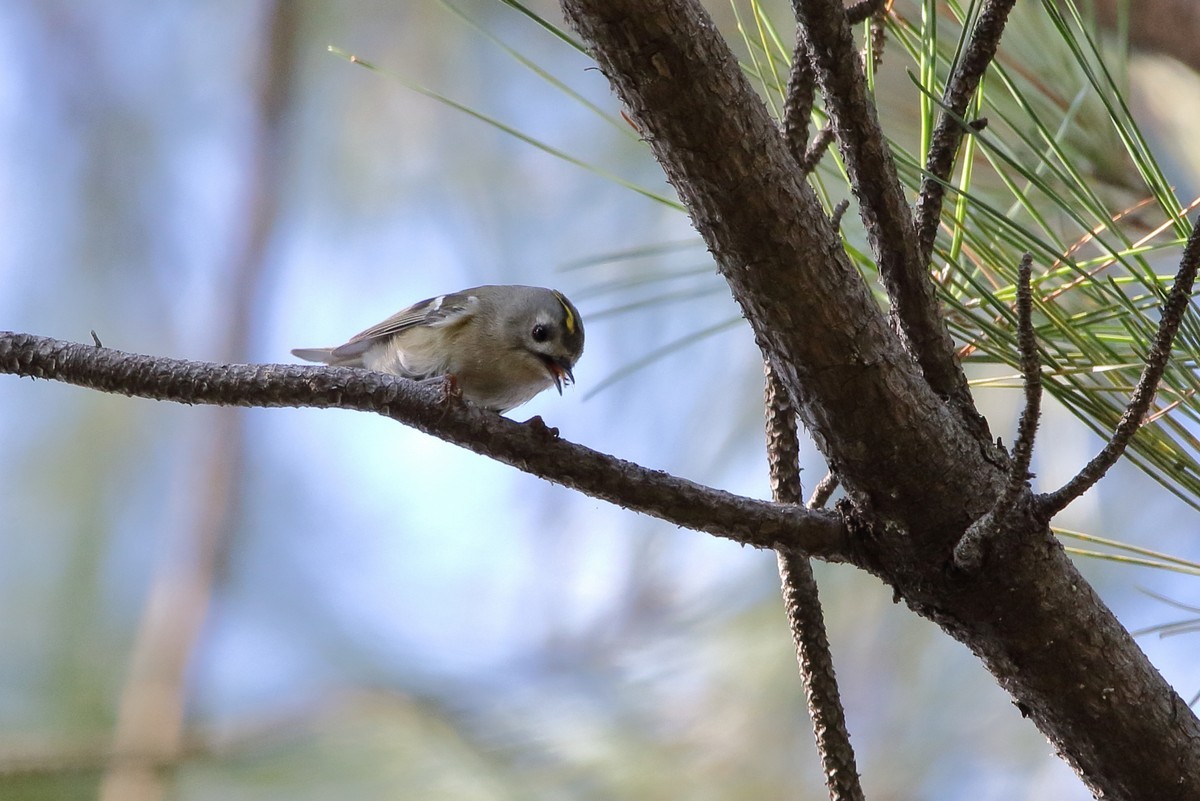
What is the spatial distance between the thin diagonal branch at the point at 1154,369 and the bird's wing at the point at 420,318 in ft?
3.02

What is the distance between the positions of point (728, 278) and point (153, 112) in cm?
139

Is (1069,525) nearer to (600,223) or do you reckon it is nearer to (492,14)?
(600,223)

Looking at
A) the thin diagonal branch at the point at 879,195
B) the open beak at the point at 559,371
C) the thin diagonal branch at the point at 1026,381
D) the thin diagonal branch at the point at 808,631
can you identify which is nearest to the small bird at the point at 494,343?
the open beak at the point at 559,371

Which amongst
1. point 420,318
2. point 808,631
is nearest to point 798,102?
point 808,631

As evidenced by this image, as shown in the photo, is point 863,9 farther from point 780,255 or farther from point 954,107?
point 780,255

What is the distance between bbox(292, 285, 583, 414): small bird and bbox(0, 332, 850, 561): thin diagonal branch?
0.60 meters

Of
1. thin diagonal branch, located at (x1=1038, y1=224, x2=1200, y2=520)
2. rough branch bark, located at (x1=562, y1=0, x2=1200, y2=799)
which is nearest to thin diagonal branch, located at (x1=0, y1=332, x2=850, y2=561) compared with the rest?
rough branch bark, located at (x1=562, y1=0, x2=1200, y2=799)

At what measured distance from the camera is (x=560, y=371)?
1.34 meters

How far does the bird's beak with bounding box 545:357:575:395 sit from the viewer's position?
1331 mm

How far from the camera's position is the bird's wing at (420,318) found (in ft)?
4.54

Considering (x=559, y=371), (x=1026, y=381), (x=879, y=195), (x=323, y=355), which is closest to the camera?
(x=1026, y=381)

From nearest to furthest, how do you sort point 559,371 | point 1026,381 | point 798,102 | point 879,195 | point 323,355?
point 1026,381
point 879,195
point 798,102
point 559,371
point 323,355

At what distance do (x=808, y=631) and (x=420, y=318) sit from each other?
31.1 inches

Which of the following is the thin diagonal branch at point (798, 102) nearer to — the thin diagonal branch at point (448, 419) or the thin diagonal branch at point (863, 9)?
the thin diagonal branch at point (863, 9)
